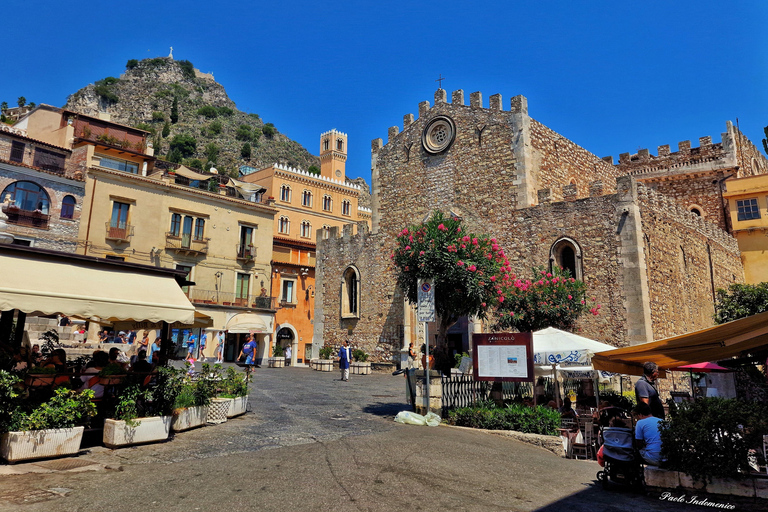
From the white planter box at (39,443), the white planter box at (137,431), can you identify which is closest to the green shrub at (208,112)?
the white planter box at (137,431)

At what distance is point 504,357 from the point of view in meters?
10.8

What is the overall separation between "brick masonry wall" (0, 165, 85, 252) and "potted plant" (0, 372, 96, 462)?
26.4 metres

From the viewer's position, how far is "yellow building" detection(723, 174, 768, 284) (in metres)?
25.8

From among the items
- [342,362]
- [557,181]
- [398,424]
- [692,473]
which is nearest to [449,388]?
[398,424]

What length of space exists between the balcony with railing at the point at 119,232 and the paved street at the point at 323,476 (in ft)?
84.6

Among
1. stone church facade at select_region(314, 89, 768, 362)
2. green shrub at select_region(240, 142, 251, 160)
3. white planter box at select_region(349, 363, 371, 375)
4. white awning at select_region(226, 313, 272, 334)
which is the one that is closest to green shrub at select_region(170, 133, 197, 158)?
green shrub at select_region(240, 142, 251, 160)

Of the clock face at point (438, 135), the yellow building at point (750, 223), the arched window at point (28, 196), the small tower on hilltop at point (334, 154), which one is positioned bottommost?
the yellow building at point (750, 223)

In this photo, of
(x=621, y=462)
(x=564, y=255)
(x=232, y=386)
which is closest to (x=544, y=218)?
(x=564, y=255)

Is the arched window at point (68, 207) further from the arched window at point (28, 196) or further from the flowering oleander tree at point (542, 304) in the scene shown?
the flowering oleander tree at point (542, 304)

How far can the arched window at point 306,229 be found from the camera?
51.7 meters

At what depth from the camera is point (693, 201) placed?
92.6 feet

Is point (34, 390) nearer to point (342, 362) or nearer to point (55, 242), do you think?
point (342, 362)

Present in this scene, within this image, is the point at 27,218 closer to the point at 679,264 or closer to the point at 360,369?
the point at 360,369

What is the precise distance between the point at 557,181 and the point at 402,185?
737 centimetres
